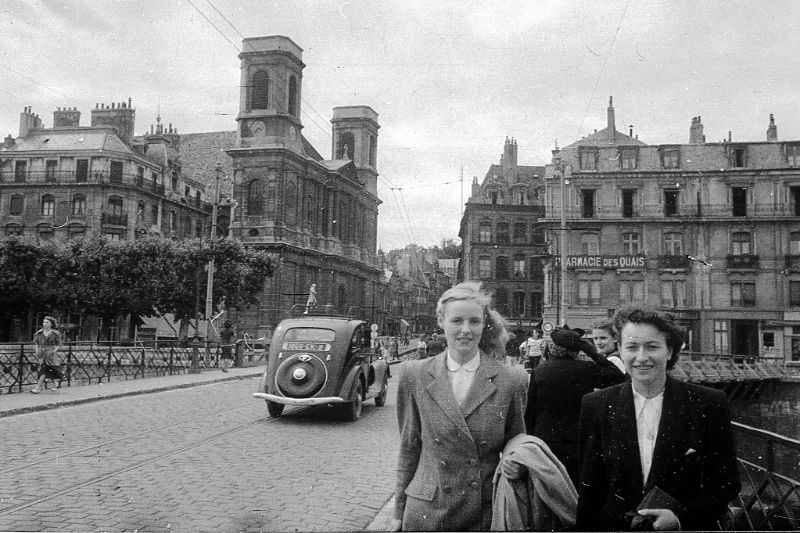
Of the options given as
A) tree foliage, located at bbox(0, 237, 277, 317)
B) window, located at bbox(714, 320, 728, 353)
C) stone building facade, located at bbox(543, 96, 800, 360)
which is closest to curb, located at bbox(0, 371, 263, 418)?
stone building facade, located at bbox(543, 96, 800, 360)

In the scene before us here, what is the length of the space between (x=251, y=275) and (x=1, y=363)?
2430 cm

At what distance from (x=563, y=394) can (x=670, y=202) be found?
76.1 feet

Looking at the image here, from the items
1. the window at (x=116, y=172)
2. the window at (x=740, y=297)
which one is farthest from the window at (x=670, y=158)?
the window at (x=116, y=172)

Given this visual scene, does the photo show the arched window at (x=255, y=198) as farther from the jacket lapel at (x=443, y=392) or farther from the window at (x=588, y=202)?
the jacket lapel at (x=443, y=392)

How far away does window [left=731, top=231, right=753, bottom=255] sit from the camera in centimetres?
1734

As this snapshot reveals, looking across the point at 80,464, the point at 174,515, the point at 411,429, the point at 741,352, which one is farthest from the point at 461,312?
the point at 741,352

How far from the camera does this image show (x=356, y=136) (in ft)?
246

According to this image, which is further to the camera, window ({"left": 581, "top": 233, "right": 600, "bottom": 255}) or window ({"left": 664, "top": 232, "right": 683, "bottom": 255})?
window ({"left": 581, "top": 233, "right": 600, "bottom": 255})

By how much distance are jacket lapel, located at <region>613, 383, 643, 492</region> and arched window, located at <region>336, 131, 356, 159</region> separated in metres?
73.3

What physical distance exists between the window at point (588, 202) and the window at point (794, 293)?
203 inches

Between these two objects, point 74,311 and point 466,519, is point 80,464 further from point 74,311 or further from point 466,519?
point 74,311

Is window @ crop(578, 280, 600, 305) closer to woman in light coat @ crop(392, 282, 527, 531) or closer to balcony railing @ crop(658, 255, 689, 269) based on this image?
balcony railing @ crop(658, 255, 689, 269)

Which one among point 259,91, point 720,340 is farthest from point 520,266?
point 259,91

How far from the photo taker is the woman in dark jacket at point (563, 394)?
482 centimetres
